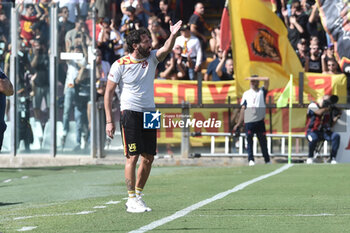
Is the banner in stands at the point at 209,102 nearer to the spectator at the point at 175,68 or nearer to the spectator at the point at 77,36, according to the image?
the spectator at the point at 175,68

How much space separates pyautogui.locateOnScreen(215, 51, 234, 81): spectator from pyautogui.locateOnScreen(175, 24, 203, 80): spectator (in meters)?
0.59

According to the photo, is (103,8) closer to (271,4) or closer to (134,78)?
(271,4)

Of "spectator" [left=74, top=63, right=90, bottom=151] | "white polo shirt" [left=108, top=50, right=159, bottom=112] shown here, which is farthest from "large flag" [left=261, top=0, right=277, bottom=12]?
"white polo shirt" [left=108, top=50, right=159, bottom=112]

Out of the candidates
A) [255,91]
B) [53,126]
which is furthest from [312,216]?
[53,126]

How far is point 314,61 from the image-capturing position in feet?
76.3

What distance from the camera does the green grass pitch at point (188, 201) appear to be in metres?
9.02

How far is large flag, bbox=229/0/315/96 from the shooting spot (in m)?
22.6

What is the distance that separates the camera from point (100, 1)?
2488 cm

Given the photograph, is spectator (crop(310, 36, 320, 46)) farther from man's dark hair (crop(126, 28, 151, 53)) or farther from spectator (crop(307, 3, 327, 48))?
man's dark hair (crop(126, 28, 151, 53))

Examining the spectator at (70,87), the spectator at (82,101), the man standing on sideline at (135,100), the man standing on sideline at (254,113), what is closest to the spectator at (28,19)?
the spectator at (70,87)

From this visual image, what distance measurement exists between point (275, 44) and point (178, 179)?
7195 millimetres

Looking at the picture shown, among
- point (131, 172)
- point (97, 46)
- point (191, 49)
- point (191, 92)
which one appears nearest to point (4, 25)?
point (97, 46)

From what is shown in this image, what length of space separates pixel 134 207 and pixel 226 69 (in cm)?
1313

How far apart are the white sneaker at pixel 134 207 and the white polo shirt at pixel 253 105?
1092cm
